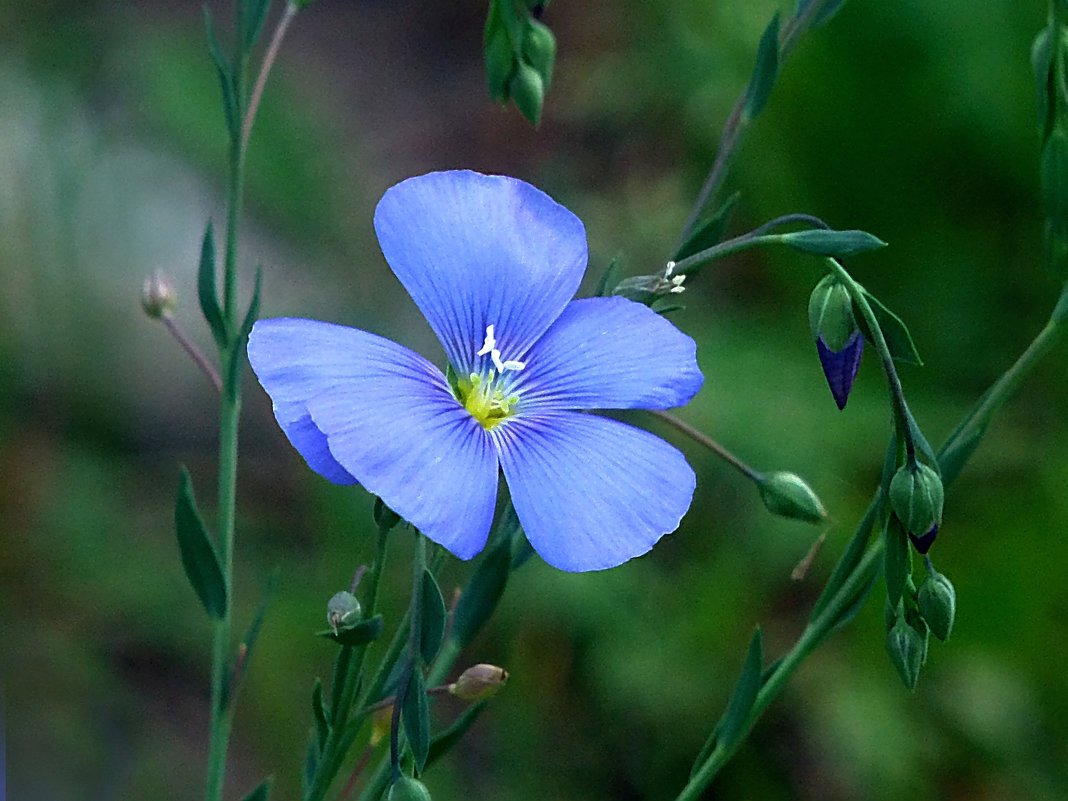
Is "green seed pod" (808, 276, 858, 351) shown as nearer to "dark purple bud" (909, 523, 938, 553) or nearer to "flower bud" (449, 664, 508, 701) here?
"dark purple bud" (909, 523, 938, 553)

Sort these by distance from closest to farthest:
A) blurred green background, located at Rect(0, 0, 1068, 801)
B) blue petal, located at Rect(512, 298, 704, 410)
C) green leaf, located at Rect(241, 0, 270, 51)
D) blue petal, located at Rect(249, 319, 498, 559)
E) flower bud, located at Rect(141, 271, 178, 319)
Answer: blue petal, located at Rect(249, 319, 498, 559) → blue petal, located at Rect(512, 298, 704, 410) → green leaf, located at Rect(241, 0, 270, 51) → flower bud, located at Rect(141, 271, 178, 319) → blurred green background, located at Rect(0, 0, 1068, 801)

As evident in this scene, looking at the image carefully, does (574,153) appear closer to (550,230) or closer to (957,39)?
(957,39)

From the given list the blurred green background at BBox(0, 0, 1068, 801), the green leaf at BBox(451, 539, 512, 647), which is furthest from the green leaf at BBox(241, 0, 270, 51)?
the blurred green background at BBox(0, 0, 1068, 801)

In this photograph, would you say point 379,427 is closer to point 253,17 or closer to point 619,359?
point 619,359

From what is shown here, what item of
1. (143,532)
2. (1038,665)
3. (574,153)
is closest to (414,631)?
(1038,665)

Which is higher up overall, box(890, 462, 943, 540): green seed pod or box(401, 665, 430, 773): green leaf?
box(890, 462, 943, 540): green seed pod

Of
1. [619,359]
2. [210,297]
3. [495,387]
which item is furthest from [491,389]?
[210,297]
